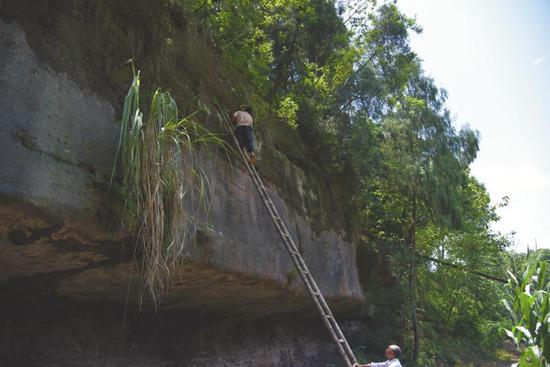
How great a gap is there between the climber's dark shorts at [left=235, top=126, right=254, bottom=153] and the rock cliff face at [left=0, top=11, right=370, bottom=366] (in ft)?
2.19

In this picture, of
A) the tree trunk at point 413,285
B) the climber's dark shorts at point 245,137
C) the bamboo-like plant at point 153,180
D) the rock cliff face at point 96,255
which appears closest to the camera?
the rock cliff face at point 96,255

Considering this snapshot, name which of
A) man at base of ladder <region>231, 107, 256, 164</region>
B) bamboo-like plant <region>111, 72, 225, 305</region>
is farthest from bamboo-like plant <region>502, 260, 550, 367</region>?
man at base of ladder <region>231, 107, 256, 164</region>

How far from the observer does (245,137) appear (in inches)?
261

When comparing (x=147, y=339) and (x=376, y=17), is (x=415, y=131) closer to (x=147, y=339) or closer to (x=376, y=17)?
(x=376, y=17)

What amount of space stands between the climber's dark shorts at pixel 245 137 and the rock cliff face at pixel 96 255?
0.67 metres

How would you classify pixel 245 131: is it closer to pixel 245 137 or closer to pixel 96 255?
pixel 245 137

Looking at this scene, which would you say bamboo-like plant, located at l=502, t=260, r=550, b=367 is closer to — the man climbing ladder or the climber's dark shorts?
the man climbing ladder

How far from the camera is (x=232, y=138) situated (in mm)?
6465

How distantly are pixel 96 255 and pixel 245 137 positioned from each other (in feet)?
10.6

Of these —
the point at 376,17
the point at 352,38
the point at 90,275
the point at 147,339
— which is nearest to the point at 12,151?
the point at 90,275

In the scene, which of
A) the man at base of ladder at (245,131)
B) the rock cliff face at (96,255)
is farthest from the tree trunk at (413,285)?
the man at base of ladder at (245,131)

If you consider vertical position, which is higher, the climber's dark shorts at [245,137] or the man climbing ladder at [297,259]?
the climber's dark shorts at [245,137]

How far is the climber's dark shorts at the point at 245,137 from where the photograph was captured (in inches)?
261

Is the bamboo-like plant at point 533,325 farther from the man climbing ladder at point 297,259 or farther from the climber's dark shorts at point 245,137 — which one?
the climber's dark shorts at point 245,137
